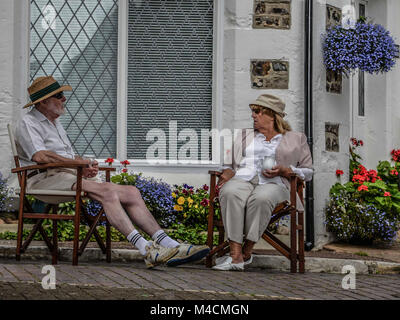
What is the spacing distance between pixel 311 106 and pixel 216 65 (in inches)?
42.9

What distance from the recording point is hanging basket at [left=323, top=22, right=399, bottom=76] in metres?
7.22

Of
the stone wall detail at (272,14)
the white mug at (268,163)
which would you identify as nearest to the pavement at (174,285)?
the white mug at (268,163)

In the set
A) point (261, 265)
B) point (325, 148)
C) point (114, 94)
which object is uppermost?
point (114, 94)

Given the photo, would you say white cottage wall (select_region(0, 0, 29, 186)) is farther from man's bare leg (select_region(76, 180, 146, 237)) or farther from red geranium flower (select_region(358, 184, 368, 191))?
red geranium flower (select_region(358, 184, 368, 191))

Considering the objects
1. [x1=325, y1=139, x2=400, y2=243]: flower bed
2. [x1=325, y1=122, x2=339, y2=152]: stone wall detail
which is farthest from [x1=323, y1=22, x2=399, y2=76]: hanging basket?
[x1=325, y1=139, x2=400, y2=243]: flower bed

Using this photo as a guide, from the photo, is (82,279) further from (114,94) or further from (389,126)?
(389,126)

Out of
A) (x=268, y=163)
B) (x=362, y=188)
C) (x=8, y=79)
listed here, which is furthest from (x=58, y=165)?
(x=362, y=188)

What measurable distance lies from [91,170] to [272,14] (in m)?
2.85

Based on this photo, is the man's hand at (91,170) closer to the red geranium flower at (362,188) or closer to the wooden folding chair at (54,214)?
the wooden folding chair at (54,214)

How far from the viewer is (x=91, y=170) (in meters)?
5.55

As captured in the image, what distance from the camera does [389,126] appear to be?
8914 mm

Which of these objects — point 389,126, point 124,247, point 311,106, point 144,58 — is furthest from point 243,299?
point 389,126

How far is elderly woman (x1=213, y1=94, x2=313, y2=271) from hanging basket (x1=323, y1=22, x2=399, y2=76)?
1.52 metres

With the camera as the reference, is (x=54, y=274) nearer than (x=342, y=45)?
Yes
